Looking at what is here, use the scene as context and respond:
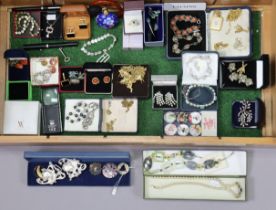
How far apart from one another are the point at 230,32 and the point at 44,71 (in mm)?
560

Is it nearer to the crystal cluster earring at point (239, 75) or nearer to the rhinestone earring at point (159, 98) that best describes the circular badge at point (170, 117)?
the rhinestone earring at point (159, 98)

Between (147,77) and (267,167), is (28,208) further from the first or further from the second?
(267,167)

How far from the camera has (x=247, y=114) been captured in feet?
4.28

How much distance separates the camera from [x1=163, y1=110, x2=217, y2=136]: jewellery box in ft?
4.27

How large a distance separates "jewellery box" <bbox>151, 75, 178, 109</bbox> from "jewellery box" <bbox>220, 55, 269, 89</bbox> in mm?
139

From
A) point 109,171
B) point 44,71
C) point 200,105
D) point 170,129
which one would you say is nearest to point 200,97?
point 200,105

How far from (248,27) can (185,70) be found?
0.73ft

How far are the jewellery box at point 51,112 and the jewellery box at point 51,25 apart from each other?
16 cm

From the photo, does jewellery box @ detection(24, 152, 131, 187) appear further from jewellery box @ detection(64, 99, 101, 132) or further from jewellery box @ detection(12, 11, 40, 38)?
jewellery box @ detection(12, 11, 40, 38)

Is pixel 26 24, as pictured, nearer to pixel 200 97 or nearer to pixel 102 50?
pixel 102 50

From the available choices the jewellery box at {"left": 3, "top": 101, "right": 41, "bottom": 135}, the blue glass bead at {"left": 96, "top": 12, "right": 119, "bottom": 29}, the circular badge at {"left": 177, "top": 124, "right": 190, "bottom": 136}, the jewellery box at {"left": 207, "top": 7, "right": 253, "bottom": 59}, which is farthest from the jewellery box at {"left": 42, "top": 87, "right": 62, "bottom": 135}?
the jewellery box at {"left": 207, "top": 7, "right": 253, "bottom": 59}

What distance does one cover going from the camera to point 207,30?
1334 millimetres

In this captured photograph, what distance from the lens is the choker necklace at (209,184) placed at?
4.32 ft

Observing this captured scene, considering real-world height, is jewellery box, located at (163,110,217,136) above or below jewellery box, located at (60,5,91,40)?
below
